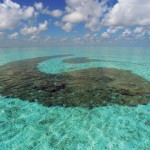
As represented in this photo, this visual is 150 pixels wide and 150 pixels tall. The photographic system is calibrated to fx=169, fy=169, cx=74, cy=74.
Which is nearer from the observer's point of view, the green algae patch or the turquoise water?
the turquoise water

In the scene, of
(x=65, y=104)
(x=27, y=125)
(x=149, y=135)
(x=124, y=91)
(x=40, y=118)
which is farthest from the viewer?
(x=124, y=91)

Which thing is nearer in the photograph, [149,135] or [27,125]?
[149,135]

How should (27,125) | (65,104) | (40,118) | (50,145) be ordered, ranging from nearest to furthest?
1. (50,145)
2. (27,125)
3. (40,118)
4. (65,104)

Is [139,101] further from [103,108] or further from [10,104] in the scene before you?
[10,104]

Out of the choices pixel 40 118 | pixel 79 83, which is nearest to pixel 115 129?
pixel 40 118

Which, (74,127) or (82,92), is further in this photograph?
(82,92)

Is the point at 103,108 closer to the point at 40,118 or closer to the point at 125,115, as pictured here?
the point at 125,115

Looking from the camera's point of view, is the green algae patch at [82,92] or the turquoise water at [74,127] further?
the green algae patch at [82,92]

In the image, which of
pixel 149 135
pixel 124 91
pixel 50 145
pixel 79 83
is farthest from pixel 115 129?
pixel 79 83

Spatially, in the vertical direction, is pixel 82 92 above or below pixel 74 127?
below

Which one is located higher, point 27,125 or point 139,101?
point 27,125
